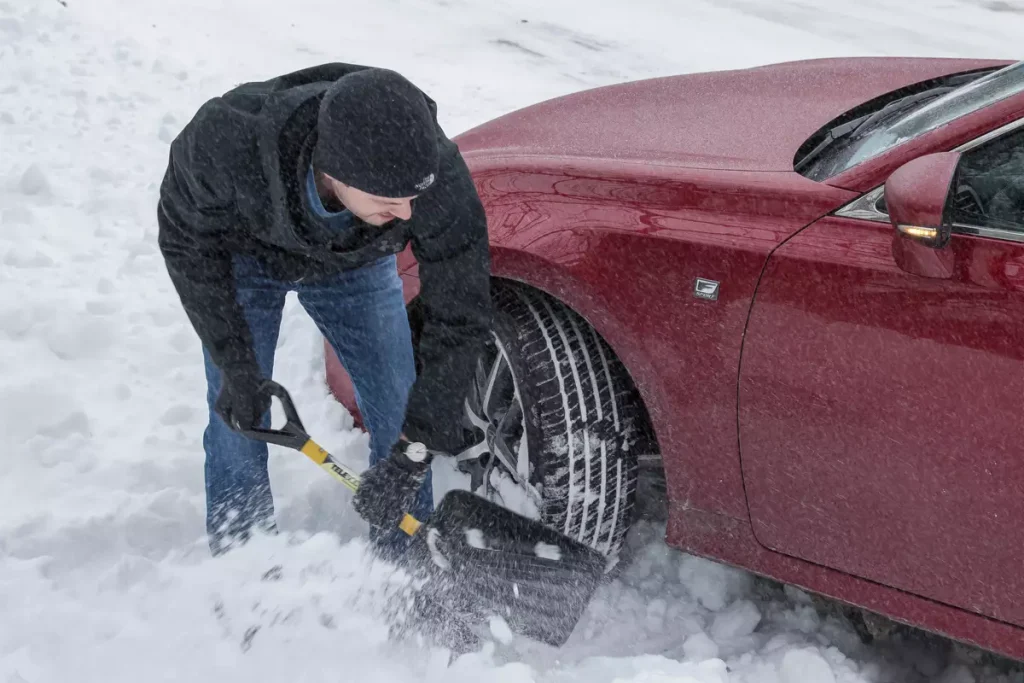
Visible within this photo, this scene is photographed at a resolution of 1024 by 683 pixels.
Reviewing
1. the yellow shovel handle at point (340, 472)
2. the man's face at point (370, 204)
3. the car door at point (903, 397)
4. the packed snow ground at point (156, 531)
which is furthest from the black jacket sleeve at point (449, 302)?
the car door at point (903, 397)

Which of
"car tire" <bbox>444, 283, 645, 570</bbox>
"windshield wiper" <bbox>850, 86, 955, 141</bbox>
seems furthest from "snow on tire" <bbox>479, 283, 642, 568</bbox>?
"windshield wiper" <bbox>850, 86, 955, 141</bbox>

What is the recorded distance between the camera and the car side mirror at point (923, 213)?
158cm

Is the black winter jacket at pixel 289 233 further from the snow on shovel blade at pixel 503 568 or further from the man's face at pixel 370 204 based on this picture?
the snow on shovel blade at pixel 503 568

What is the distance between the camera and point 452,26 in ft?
23.9

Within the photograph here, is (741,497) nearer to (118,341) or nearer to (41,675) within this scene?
(41,675)

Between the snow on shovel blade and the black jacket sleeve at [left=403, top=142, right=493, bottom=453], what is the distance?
9.3 inches

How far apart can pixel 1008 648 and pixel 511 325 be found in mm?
1243

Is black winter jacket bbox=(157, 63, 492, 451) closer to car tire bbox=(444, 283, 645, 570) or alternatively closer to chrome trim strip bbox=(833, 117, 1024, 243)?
car tire bbox=(444, 283, 645, 570)

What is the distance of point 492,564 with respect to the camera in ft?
7.11

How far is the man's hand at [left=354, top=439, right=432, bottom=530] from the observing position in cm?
203

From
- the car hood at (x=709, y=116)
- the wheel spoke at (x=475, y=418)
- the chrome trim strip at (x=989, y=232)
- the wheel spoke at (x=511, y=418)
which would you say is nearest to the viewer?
the chrome trim strip at (x=989, y=232)

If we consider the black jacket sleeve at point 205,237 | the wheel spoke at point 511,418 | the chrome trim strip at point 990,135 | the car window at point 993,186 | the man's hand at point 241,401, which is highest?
the chrome trim strip at point 990,135

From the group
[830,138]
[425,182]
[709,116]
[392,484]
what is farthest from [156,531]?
[830,138]

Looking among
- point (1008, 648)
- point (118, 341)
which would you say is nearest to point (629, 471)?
point (1008, 648)
